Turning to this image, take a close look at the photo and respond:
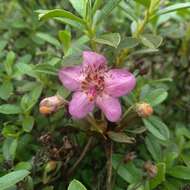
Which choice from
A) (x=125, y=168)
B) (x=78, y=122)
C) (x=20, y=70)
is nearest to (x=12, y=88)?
(x=20, y=70)

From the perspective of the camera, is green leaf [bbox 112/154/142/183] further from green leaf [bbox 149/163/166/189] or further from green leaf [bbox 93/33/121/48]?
green leaf [bbox 93/33/121/48]

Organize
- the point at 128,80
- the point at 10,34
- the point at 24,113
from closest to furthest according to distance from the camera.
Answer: the point at 128,80 → the point at 24,113 → the point at 10,34

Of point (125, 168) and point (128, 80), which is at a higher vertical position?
point (128, 80)

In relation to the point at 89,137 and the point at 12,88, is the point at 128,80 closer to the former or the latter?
the point at 89,137

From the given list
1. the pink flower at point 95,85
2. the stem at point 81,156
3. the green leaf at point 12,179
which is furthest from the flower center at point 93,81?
the green leaf at point 12,179

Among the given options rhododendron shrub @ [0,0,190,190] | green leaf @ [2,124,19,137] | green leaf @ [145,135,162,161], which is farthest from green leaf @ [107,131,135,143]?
green leaf @ [2,124,19,137]

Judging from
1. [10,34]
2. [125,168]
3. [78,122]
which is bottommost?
[125,168]
